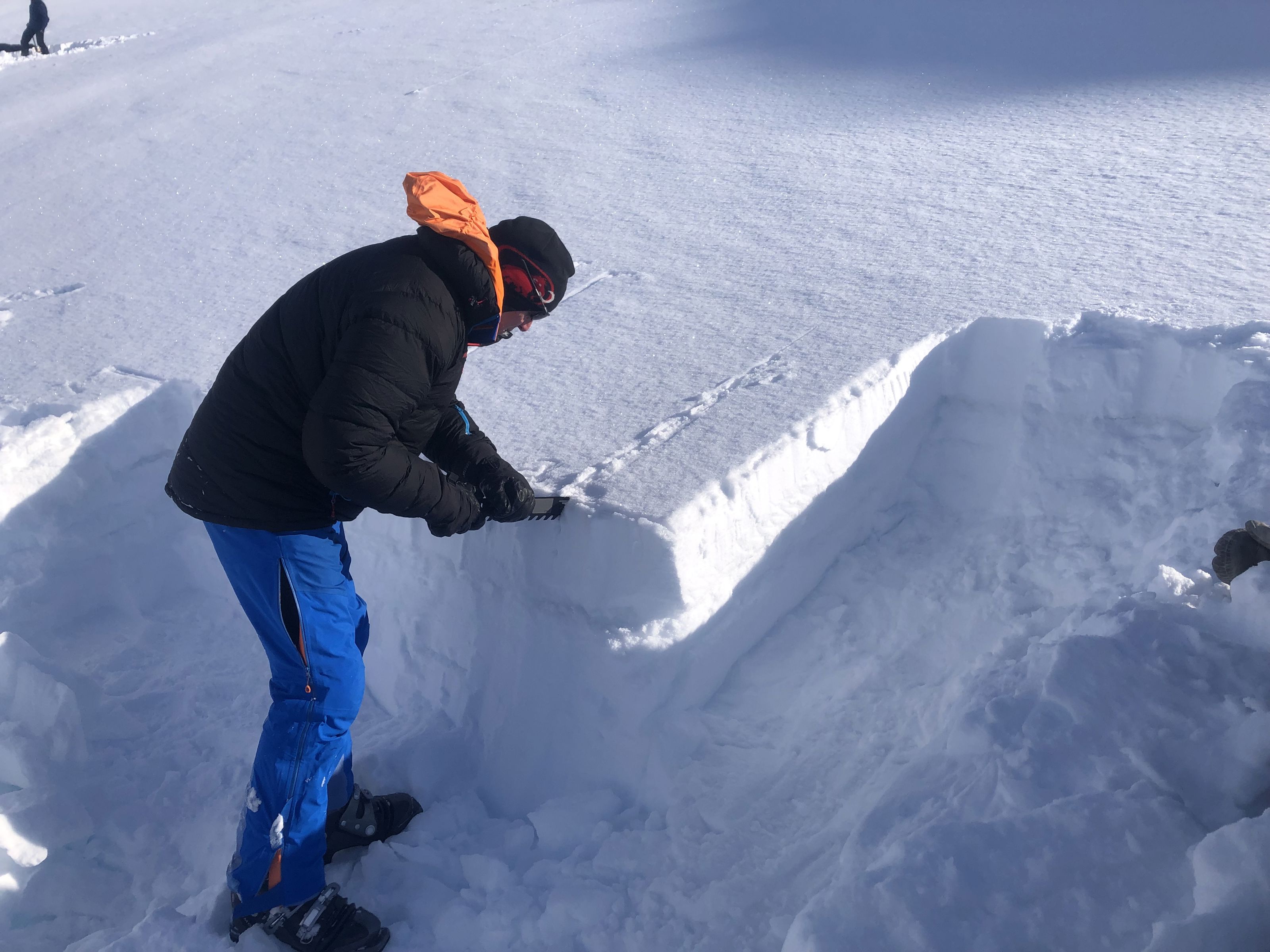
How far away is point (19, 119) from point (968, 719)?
280 inches

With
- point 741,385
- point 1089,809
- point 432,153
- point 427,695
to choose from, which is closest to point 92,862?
point 427,695

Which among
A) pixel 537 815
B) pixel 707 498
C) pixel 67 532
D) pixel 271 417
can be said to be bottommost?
pixel 537 815

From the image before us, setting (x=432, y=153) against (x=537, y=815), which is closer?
(x=537, y=815)

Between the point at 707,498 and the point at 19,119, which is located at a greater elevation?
the point at 19,119

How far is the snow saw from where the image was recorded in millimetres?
2162

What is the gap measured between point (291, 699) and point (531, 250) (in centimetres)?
111

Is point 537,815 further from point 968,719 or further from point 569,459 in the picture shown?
point 968,719

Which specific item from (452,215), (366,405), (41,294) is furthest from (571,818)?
(41,294)

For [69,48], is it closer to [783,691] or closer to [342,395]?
[342,395]

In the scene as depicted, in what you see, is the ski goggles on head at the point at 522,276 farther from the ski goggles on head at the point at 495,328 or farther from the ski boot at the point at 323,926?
the ski boot at the point at 323,926

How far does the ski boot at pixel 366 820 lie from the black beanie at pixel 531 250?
1.28m

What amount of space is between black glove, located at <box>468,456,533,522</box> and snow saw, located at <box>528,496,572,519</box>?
0.02m

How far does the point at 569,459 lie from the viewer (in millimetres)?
2482

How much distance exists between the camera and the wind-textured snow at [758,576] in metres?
1.74
